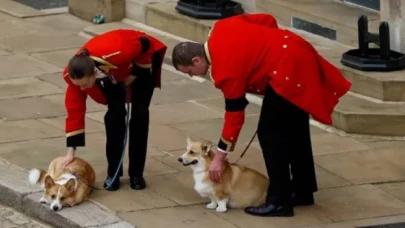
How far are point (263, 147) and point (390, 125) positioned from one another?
236 cm

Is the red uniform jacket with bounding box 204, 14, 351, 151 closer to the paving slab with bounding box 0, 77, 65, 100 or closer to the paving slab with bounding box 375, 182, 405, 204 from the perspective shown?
the paving slab with bounding box 375, 182, 405, 204

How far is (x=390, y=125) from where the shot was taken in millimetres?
10172

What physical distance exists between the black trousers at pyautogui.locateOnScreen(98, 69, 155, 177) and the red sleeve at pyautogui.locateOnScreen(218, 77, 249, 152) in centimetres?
91

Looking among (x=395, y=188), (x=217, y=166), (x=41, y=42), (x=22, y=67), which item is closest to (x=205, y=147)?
(x=217, y=166)

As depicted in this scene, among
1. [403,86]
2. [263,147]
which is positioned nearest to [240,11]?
[403,86]

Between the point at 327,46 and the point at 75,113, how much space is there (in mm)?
Answer: 4113

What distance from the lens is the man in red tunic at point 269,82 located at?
7816 millimetres

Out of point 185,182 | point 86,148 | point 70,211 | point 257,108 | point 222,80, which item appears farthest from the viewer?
point 257,108

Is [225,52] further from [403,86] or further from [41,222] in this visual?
[403,86]

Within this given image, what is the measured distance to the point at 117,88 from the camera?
8500 mm

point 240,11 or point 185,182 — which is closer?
point 185,182

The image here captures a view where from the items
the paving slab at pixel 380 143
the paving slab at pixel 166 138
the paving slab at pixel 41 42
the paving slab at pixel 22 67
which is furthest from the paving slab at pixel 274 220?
the paving slab at pixel 41 42

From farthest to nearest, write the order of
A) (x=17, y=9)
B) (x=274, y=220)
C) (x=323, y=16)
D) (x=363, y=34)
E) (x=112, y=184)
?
1. (x=17, y=9)
2. (x=323, y=16)
3. (x=363, y=34)
4. (x=112, y=184)
5. (x=274, y=220)

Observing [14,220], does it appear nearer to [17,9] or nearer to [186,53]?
[186,53]
